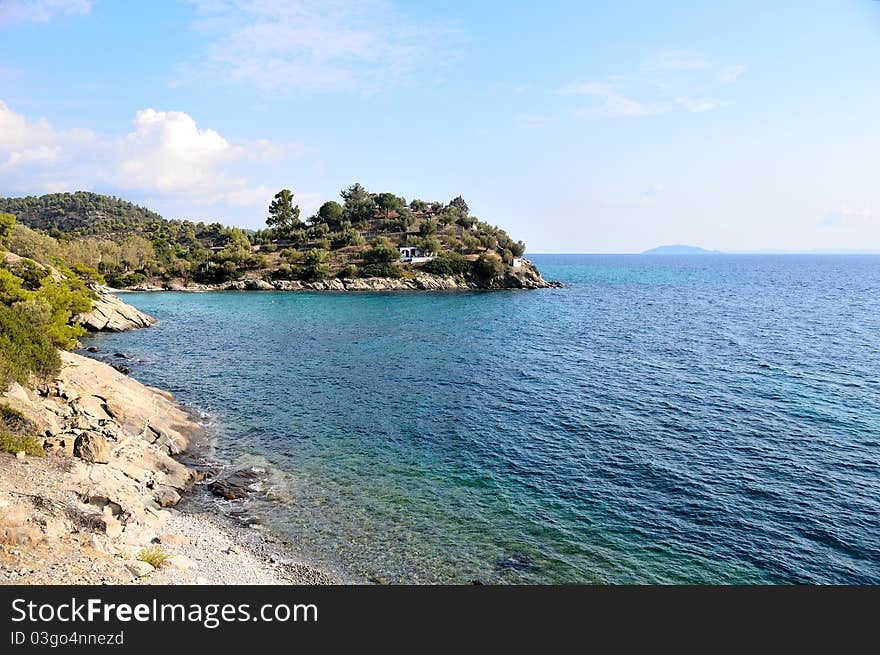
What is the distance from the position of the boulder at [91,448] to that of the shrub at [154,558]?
9.44m

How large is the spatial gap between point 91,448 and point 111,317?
2280 inches

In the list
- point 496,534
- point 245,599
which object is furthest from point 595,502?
point 245,599

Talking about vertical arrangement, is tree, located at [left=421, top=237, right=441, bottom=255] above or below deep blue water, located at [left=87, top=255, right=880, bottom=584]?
above

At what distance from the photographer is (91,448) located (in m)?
26.0

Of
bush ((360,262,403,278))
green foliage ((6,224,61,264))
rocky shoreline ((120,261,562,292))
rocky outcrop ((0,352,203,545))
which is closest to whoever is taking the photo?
rocky outcrop ((0,352,203,545))

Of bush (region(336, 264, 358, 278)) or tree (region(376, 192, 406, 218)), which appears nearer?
bush (region(336, 264, 358, 278))

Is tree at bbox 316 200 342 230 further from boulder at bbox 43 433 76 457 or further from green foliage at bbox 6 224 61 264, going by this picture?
boulder at bbox 43 433 76 457

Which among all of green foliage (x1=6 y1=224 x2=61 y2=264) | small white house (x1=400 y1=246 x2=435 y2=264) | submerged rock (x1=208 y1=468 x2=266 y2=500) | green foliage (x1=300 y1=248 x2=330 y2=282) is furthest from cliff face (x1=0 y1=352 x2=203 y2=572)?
small white house (x1=400 y1=246 x2=435 y2=264)

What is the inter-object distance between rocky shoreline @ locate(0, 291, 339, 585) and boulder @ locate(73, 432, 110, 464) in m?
0.06

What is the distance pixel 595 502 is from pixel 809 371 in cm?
3964

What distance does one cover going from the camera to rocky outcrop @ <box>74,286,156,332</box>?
7138 cm

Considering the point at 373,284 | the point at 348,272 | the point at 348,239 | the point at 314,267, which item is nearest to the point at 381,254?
the point at 348,272

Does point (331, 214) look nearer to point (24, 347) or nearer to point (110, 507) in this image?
point (24, 347)

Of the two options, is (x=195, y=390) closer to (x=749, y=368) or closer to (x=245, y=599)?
(x=245, y=599)
